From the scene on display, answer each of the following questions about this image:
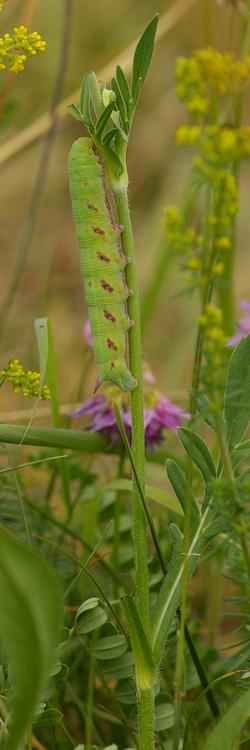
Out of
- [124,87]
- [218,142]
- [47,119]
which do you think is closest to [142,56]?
[124,87]

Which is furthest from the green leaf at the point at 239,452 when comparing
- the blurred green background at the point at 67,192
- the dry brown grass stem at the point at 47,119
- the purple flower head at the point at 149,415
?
the blurred green background at the point at 67,192

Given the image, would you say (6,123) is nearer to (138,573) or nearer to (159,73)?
(138,573)

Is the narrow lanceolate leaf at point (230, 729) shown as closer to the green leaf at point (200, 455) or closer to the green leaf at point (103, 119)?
the green leaf at point (200, 455)

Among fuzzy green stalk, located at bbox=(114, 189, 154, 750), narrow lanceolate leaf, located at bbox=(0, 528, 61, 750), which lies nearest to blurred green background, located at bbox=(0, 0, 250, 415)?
fuzzy green stalk, located at bbox=(114, 189, 154, 750)

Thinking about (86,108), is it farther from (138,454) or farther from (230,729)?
(230,729)

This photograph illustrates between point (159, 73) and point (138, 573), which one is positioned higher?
point (159, 73)

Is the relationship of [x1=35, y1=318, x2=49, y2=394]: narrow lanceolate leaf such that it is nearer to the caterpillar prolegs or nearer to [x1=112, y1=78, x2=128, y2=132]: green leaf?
the caterpillar prolegs

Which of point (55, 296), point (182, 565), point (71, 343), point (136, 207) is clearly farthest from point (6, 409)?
point (182, 565)

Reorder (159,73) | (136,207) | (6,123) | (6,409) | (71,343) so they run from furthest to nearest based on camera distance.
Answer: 1. (159,73)
2. (136,207)
3. (71,343)
4. (6,409)
5. (6,123)
